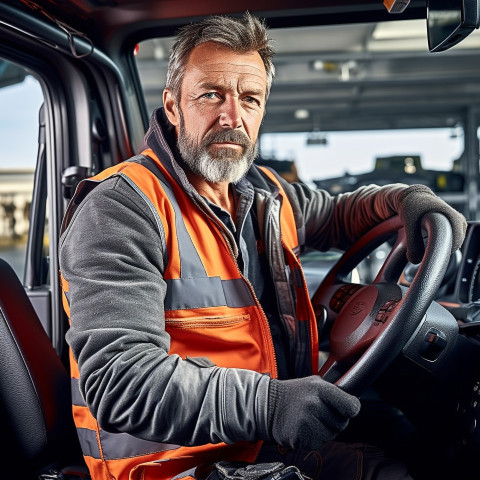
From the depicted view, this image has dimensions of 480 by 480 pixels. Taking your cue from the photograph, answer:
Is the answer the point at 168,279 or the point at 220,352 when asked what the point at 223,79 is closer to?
the point at 168,279

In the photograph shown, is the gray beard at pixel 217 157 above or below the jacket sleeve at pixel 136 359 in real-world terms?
above

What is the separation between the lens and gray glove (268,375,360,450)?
1007 millimetres

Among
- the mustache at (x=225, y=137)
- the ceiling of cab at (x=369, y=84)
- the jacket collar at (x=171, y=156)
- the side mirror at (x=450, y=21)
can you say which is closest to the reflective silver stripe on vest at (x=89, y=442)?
the jacket collar at (x=171, y=156)

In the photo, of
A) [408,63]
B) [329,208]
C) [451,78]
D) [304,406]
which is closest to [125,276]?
[304,406]

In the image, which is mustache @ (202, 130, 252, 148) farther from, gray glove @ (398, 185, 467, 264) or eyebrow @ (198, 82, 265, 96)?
gray glove @ (398, 185, 467, 264)

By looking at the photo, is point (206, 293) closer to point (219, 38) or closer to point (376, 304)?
point (376, 304)

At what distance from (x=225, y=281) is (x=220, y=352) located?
149mm

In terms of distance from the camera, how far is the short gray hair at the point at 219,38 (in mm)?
1438

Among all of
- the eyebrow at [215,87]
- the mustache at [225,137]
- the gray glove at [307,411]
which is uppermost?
the eyebrow at [215,87]

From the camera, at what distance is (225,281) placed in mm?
1316

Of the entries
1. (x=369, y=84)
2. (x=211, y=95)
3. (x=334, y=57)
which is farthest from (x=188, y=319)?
(x=369, y=84)

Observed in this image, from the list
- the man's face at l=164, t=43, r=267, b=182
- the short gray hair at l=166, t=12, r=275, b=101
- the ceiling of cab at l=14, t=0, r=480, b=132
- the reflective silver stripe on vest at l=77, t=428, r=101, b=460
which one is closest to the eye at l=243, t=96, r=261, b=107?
the man's face at l=164, t=43, r=267, b=182

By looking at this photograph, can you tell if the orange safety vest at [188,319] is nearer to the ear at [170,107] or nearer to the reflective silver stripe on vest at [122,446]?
the reflective silver stripe on vest at [122,446]

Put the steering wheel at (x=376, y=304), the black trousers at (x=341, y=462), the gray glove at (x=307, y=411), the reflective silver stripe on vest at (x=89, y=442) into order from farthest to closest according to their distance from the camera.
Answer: the black trousers at (x=341, y=462) → the reflective silver stripe on vest at (x=89, y=442) → the steering wheel at (x=376, y=304) → the gray glove at (x=307, y=411)
